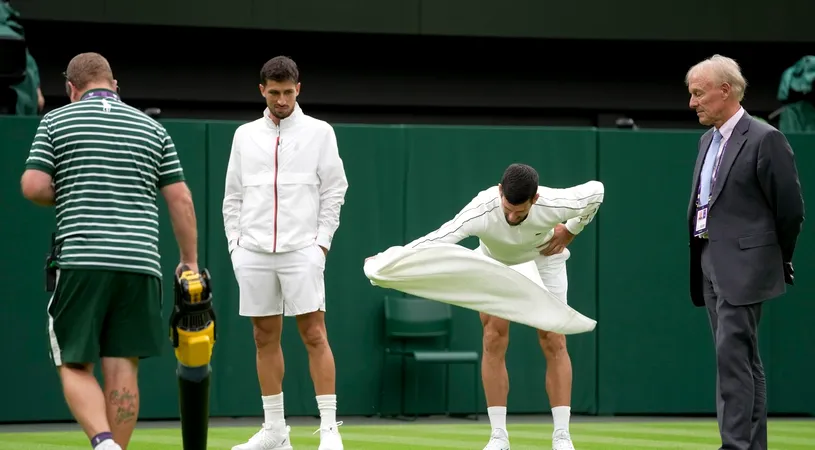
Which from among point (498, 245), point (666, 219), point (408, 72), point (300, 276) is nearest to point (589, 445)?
point (498, 245)

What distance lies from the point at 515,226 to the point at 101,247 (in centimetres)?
261

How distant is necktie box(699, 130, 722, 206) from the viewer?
21.7ft

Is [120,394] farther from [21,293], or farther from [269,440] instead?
[21,293]

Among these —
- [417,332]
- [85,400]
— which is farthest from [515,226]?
[417,332]

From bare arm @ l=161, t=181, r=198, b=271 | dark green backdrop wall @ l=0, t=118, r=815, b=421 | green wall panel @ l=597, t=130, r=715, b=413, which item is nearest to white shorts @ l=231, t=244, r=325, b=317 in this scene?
bare arm @ l=161, t=181, r=198, b=271

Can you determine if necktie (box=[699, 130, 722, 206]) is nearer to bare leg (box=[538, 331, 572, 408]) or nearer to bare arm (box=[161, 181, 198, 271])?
bare leg (box=[538, 331, 572, 408])

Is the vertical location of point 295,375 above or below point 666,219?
below

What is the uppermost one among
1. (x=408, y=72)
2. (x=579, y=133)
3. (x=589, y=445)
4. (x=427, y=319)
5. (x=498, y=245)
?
(x=408, y=72)

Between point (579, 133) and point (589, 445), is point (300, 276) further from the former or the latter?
point (579, 133)

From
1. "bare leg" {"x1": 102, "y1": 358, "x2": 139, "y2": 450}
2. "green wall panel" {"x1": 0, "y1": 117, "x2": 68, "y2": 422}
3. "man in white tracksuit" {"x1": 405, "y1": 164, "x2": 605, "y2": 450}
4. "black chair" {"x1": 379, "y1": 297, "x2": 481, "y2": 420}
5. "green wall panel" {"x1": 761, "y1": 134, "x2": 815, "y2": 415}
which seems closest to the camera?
"bare leg" {"x1": 102, "y1": 358, "x2": 139, "y2": 450}

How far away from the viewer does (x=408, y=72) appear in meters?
15.3

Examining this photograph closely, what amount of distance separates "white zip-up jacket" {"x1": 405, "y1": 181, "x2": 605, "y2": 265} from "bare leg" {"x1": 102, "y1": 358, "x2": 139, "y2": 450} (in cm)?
199

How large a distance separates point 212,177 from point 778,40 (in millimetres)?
7762

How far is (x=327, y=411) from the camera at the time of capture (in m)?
7.35
